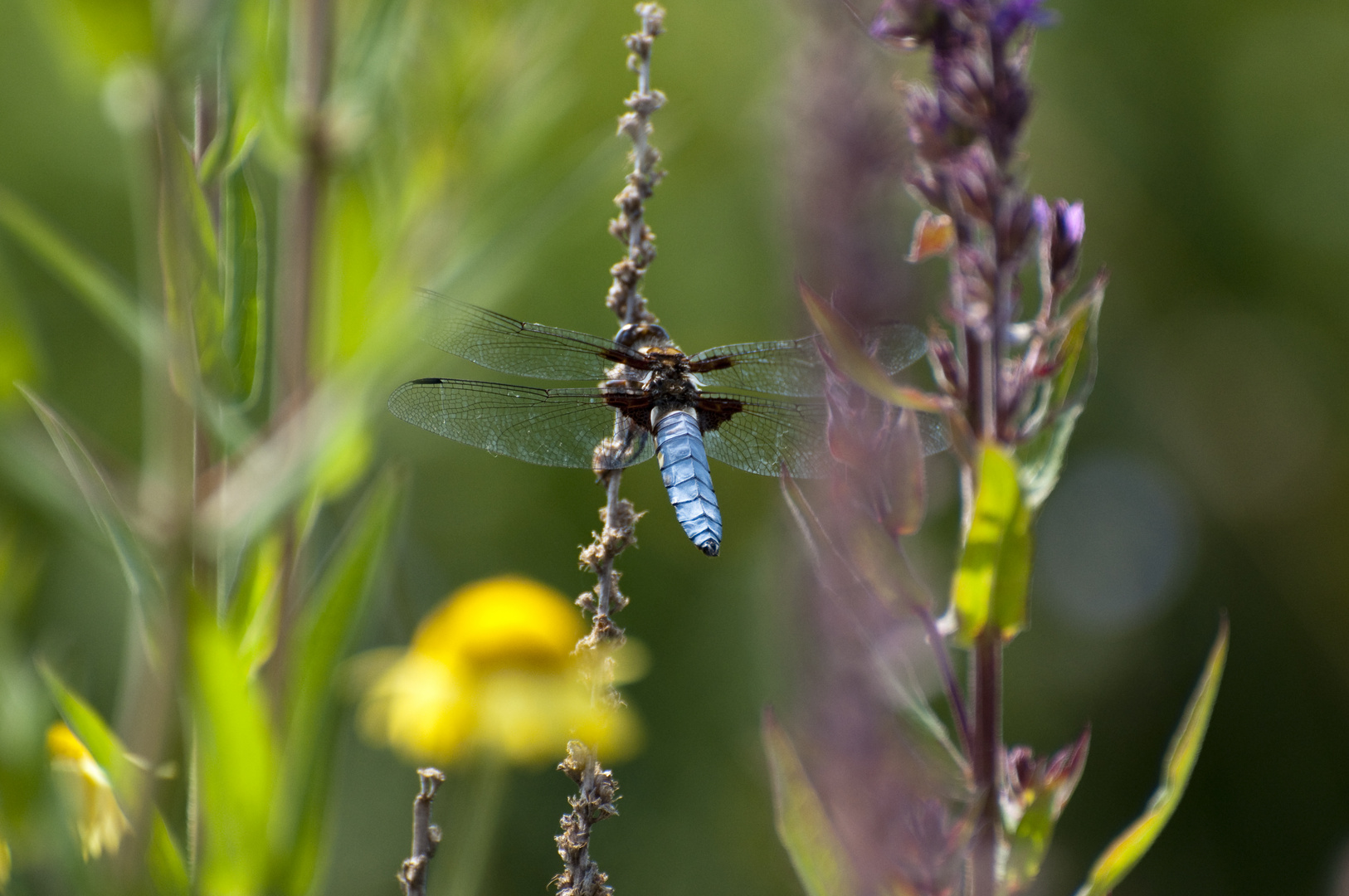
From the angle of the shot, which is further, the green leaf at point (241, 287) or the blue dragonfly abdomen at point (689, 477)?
the blue dragonfly abdomen at point (689, 477)

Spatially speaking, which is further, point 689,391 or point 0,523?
point 689,391

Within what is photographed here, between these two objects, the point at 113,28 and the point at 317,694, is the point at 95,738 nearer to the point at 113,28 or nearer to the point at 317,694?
the point at 317,694

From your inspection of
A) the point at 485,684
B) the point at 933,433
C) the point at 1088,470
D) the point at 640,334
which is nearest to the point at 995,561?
the point at 640,334

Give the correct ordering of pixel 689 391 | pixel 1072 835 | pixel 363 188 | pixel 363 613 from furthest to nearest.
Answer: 1. pixel 1072 835
2. pixel 689 391
3. pixel 363 188
4. pixel 363 613

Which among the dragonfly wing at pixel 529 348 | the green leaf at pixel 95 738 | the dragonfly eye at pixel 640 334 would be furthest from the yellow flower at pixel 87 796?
the dragonfly wing at pixel 529 348

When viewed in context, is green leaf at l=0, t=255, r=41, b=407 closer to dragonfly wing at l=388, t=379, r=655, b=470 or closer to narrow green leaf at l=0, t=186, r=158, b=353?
narrow green leaf at l=0, t=186, r=158, b=353

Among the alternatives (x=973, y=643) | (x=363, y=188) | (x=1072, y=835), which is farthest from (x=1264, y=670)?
(x=363, y=188)

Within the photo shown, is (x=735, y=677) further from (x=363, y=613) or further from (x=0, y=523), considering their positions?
(x=363, y=613)

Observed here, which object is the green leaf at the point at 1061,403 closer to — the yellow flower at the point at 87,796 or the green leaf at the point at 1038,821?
the green leaf at the point at 1038,821
